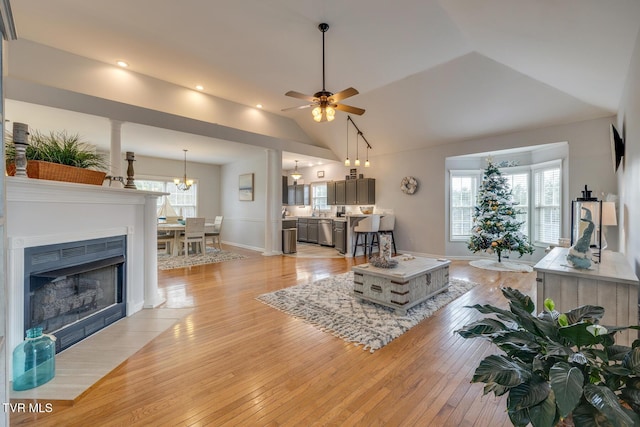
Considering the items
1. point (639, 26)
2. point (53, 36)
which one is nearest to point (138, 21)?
point (53, 36)

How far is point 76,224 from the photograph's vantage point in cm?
245

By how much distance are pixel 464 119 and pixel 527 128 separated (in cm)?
118

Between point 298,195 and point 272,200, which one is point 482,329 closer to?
point 272,200

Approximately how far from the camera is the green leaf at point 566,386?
0.72 meters

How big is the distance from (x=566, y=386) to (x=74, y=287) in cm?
339

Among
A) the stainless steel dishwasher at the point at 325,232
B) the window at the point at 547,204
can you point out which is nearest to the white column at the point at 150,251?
the stainless steel dishwasher at the point at 325,232

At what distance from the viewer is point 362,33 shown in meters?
3.79

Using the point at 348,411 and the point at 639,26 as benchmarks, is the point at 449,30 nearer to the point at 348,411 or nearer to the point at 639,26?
the point at 639,26

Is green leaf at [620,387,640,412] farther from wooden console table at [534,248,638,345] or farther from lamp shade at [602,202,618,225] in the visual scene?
lamp shade at [602,202,618,225]

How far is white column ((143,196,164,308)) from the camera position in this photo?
10.6ft

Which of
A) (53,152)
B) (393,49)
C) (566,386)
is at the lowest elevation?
(566,386)

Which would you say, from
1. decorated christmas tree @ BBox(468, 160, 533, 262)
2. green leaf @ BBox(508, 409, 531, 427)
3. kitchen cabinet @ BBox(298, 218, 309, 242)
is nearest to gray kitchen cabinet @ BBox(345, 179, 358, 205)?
kitchen cabinet @ BBox(298, 218, 309, 242)

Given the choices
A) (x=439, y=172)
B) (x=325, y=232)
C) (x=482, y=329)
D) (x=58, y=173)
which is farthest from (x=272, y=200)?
(x=482, y=329)

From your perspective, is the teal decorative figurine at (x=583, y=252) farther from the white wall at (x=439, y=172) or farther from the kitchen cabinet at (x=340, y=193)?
the kitchen cabinet at (x=340, y=193)
